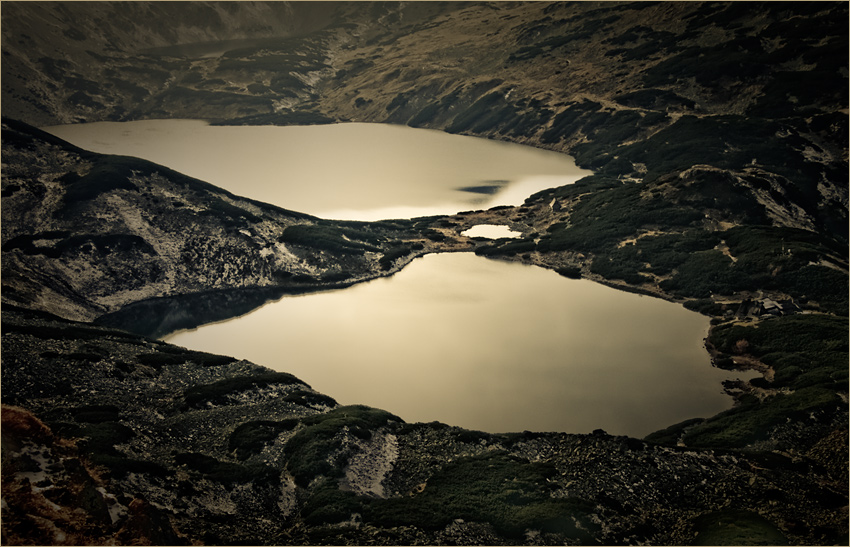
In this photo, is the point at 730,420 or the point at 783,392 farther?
the point at 783,392

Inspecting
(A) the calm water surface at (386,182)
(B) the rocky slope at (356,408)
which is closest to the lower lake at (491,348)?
(B) the rocky slope at (356,408)

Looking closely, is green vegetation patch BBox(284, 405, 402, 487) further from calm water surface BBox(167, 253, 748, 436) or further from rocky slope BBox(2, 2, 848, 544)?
calm water surface BBox(167, 253, 748, 436)

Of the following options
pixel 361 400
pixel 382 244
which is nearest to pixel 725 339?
pixel 361 400

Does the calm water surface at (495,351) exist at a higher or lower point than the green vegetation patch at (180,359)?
higher

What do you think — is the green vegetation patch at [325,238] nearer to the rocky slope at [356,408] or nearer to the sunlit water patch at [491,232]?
the rocky slope at [356,408]

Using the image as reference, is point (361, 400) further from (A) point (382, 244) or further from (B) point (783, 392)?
(A) point (382, 244)

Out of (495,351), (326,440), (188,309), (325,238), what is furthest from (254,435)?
(325,238)

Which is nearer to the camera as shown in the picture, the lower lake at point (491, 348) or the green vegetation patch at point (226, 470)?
the green vegetation patch at point (226, 470)

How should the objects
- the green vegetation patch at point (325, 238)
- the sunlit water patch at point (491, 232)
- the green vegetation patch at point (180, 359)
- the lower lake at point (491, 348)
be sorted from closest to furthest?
1. the lower lake at point (491, 348)
2. the green vegetation patch at point (180, 359)
3. the green vegetation patch at point (325, 238)
4. the sunlit water patch at point (491, 232)
